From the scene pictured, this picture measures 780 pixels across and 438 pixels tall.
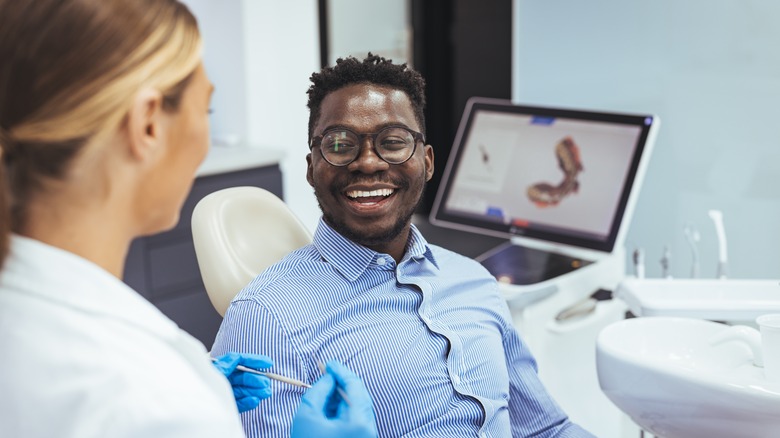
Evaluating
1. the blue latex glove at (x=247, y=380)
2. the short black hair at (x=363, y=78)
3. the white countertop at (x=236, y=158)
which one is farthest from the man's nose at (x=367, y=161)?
the white countertop at (x=236, y=158)

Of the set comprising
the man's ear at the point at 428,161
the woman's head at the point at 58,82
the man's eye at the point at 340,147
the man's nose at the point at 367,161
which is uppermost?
the woman's head at the point at 58,82

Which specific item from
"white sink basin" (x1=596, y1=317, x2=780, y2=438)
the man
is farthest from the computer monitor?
the man

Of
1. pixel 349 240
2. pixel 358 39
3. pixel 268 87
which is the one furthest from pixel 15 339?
pixel 358 39

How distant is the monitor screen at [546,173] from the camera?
2.23 meters

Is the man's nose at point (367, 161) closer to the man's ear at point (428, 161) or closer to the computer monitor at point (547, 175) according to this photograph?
the man's ear at point (428, 161)

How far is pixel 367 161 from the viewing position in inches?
58.6

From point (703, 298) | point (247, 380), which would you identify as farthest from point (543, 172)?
point (247, 380)

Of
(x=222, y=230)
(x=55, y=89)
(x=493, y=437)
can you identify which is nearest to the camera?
(x=55, y=89)

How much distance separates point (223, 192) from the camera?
172 cm

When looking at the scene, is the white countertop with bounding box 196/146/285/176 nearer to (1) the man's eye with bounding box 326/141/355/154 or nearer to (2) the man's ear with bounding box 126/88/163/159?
(1) the man's eye with bounding box 326/141/355/154

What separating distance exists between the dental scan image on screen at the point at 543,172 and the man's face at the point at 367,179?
0.85 meters

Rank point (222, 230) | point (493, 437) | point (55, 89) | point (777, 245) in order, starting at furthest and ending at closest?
point (777, 245) < point (222, 230) < point (493, 437) < point (55, 89)

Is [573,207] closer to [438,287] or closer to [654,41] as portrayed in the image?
[654,41]

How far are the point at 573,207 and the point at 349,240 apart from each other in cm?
94
